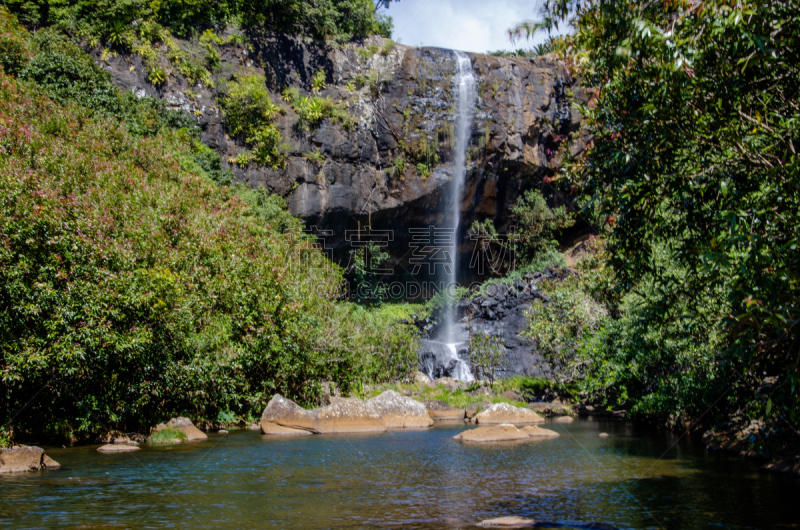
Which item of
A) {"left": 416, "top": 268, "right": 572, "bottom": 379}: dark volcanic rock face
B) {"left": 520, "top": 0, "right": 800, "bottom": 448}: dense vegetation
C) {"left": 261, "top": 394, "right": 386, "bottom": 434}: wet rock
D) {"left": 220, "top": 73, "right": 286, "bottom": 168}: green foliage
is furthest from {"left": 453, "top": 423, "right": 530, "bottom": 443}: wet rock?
{"left": 220, "top": 73, "right": 286, "bottom": 168}: green foliage

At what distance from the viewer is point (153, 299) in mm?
13781

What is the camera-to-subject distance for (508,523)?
6980 millimetres

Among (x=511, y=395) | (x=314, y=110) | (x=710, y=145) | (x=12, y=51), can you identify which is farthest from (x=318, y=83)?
(x=710, y=145)

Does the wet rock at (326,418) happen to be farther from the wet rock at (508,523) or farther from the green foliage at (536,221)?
the green foliage at (536,221)

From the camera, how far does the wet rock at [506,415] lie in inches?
729

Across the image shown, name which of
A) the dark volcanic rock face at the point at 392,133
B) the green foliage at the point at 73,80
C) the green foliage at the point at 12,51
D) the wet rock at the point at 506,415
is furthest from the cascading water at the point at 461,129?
the green foliage at the point at 12,51

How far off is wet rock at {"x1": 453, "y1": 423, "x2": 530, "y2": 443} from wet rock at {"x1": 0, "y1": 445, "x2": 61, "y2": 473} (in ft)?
31.2

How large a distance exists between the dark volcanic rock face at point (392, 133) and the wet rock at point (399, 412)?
15.7 metres

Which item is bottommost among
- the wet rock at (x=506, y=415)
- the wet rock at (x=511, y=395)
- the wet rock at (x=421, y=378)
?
the wet rock at (x=506, y=415)

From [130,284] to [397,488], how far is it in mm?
8036

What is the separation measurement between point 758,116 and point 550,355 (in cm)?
1913

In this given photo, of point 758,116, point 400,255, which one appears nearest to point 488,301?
point 400,255

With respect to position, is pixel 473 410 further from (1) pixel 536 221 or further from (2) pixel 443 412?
(1) pixel 536 221

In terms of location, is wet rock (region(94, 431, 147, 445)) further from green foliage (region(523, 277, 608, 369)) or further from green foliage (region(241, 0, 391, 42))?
green foliage (region(241, 0, 391, 42))
